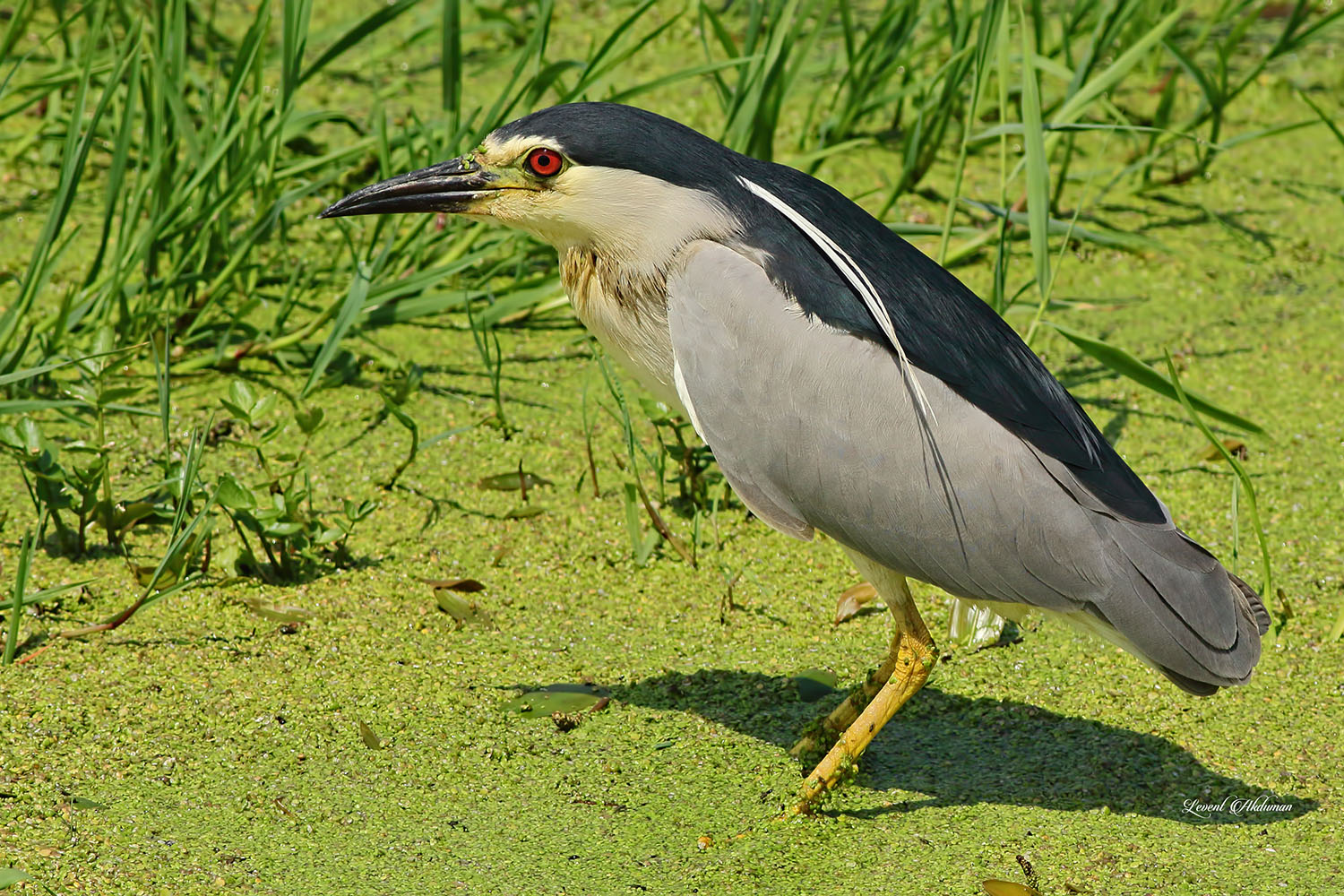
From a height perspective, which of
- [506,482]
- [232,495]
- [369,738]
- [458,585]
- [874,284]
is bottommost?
[369,738]

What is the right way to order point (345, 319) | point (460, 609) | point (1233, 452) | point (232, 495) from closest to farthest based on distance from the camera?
point (232, 495) < point (460, 609) < point (345, 319) < point (1233, 452)

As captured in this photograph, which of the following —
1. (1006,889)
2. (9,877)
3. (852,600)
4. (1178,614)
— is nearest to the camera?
(9,877)

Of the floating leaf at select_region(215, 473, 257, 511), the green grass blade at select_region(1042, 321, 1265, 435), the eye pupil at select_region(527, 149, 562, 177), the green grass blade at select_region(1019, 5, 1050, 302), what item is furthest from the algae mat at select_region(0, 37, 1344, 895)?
the eye pupil at select_region(527, 149, 562, 177)

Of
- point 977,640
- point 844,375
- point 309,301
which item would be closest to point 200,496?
point 309,301

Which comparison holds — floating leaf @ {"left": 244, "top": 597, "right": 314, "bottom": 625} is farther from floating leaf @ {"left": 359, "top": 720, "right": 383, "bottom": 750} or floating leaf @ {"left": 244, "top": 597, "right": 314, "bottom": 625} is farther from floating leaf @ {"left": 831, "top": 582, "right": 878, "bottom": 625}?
floating leaf @ {"left": 831, "top": 582, "right": 878, "bottom": 625}

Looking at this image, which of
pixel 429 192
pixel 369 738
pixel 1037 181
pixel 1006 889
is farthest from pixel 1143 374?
pixel 369 738

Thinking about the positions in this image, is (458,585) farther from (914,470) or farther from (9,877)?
(9,877)

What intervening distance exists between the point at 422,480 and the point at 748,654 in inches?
39.0

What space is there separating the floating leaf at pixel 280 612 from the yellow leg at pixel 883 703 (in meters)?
1.09

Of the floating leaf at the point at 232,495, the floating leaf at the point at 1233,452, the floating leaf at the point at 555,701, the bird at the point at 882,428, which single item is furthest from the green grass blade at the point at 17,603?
the floating leaf at the point at 1233,452

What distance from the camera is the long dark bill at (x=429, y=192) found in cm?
281

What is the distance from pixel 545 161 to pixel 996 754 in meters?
1.46

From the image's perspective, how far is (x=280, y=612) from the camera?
9.79 feet

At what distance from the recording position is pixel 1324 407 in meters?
3.83
